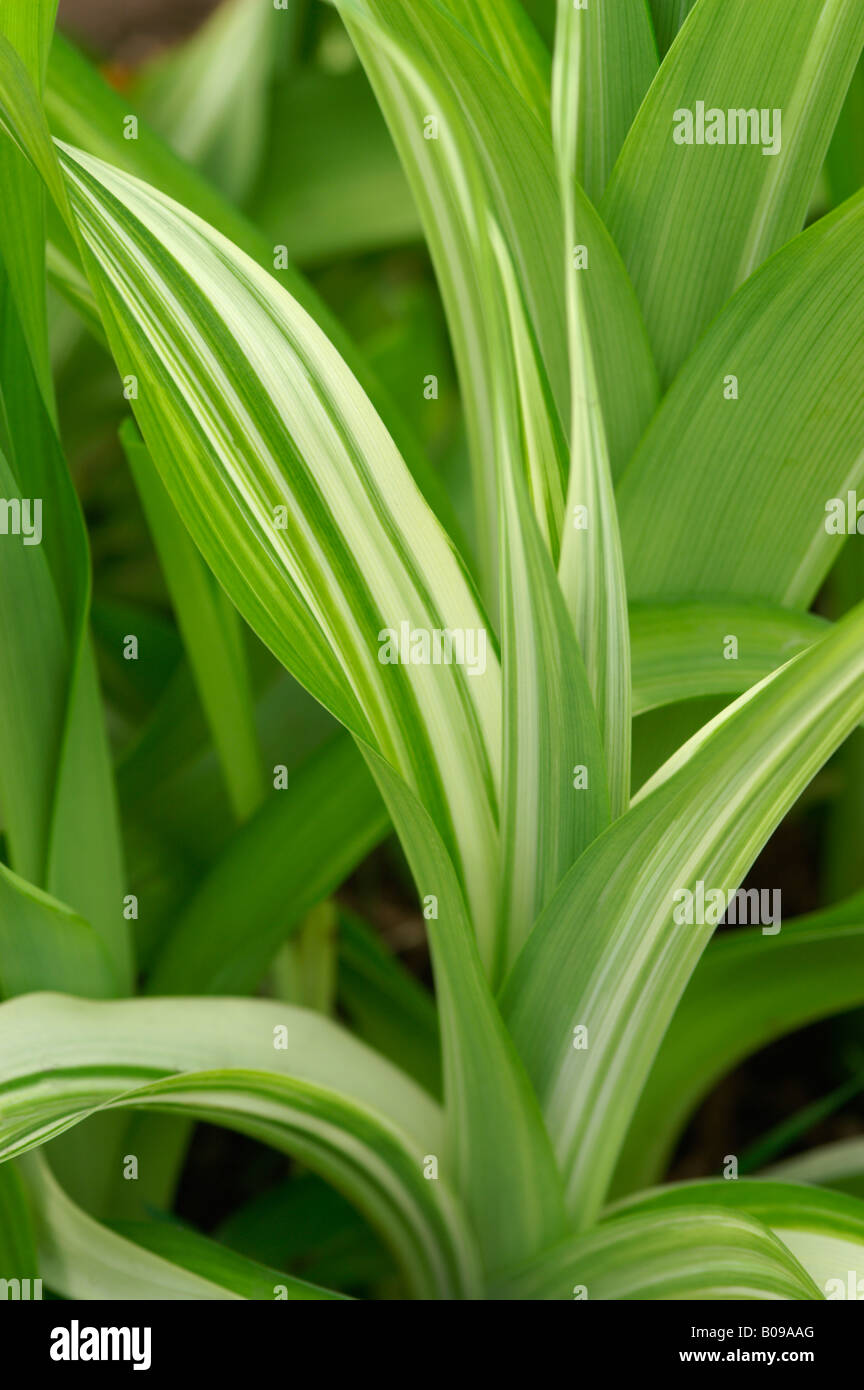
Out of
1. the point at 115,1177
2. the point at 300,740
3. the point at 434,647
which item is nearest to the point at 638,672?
the point at 434,647

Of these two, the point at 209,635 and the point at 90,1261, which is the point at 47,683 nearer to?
the point at 209,635


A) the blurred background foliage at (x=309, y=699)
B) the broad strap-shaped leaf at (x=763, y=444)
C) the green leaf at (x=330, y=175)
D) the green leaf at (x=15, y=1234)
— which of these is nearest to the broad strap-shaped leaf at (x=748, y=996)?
the blurred background foliage at (x=309, y=699)

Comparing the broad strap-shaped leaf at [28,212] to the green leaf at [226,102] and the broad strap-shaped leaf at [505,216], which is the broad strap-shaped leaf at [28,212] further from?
the green leaf at [226,102]

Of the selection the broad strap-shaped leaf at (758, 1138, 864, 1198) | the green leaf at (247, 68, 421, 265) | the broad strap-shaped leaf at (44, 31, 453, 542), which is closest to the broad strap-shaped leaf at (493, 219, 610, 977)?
the broad strap-shaped leaf at (44, 31, 453, 542)

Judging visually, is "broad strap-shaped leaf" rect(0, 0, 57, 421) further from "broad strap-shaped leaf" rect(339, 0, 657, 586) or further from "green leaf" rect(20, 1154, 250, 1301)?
"green leaf" rect(20, 1154, 250, 1301)
